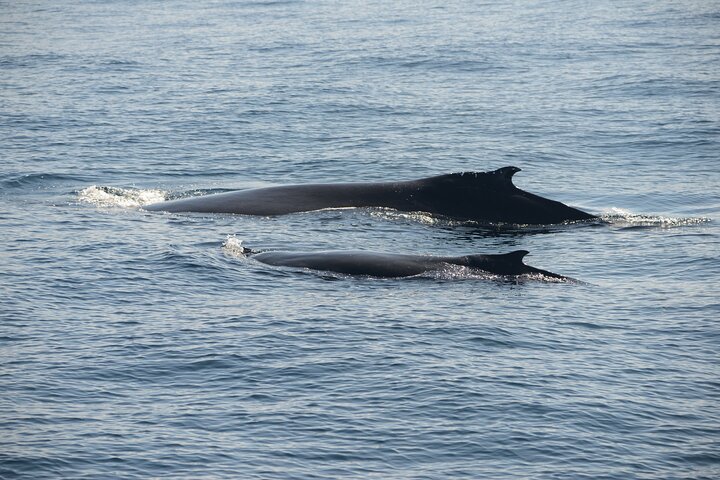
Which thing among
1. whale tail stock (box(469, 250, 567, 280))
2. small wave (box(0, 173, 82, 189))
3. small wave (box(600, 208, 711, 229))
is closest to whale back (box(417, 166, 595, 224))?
small wave (box(600, 208, 711, 229))

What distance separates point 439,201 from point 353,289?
598 centimetres

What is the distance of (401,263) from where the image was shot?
20781 millimetres

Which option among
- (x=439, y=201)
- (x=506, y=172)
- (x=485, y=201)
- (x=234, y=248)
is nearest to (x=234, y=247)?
(x=234, y=248)

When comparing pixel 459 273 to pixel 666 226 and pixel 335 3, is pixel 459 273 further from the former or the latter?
pixel 335 3

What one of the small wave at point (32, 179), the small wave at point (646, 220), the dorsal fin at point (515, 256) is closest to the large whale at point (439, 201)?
the small wave at point (646, 220)

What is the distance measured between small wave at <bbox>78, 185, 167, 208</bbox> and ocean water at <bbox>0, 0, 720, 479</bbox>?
107mm

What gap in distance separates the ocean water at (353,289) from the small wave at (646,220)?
101 millimetres

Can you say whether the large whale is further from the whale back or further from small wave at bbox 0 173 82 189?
small wave at bbox 0 173 82 189

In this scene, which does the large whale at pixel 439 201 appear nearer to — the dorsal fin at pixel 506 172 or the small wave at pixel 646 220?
the dorsal fin at pixel 506 172

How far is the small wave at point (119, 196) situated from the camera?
1080 inches

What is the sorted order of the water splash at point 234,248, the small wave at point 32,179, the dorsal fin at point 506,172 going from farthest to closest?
1. the small wave at point 32,179
2. the dorsal fin at point 506,172
3. the water splash at point 234,248

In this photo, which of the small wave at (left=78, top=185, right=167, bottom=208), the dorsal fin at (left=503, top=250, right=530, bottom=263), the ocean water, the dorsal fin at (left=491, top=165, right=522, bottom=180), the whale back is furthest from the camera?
the small wave at (left=78, top=185, right=167, bottom=208)

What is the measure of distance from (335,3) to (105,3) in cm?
1499

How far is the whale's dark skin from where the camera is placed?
808 inches
